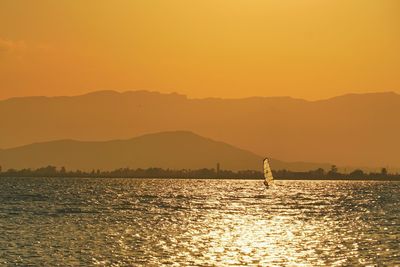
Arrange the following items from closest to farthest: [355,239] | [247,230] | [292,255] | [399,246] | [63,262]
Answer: [63,262] < [292,255] < [399,246] < [355,239] < [247,230]

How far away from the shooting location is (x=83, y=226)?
11262cm

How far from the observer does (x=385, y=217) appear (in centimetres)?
14225

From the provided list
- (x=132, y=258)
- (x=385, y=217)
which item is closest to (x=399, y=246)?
(x=132, y=258)

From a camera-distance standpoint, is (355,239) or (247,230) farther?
(247,230)

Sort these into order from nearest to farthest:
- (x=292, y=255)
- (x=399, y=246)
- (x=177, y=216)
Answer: (x=292, y=255) → (x=399, y=246) → (x=177, y=216)

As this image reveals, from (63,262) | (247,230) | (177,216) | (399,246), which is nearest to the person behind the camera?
(63,262)

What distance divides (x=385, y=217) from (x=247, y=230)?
41412 millimetres

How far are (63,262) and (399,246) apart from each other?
118 feet

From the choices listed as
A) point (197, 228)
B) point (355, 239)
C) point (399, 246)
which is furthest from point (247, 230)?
point (399, 246)

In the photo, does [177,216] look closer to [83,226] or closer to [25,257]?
[83,226]

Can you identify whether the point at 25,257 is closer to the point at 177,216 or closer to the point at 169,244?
the point at 169,244

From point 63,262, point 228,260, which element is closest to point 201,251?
point 228,260

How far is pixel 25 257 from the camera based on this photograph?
75875 mm

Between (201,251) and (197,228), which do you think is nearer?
(201,251)
